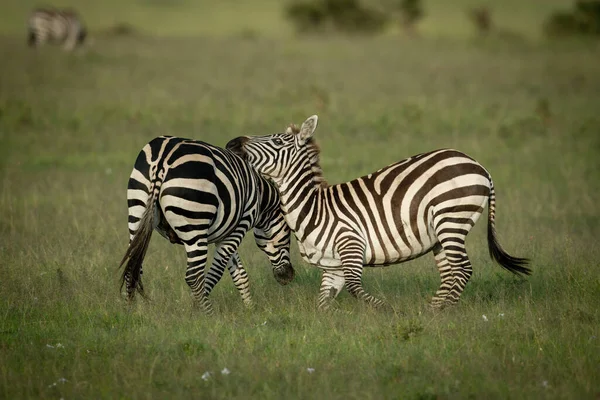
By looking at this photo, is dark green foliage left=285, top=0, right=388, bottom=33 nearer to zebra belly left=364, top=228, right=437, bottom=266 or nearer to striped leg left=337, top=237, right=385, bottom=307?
zebra belly left=364, top=228, right=437, bottom=266

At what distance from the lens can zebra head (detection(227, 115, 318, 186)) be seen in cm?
836

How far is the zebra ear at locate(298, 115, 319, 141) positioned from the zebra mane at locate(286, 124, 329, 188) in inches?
5.2

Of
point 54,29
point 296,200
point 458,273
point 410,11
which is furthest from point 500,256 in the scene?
point 410,11

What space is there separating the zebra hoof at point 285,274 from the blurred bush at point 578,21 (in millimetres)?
38386

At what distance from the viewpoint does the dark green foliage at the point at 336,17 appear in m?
49.6

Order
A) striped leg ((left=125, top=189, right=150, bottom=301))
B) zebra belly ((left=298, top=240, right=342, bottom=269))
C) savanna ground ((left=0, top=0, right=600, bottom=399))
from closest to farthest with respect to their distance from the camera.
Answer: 1. savanna ground ((left=0, top=0, right=600, bottom=399))
2. striped leg ((left=125, top=189, right=150, bottom=301))
3. zebra belly ((left=298, top=240, right=342, bottom=269))

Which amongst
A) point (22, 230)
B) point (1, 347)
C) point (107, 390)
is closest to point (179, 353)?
point (107, 390)

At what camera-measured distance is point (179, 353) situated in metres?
6.59

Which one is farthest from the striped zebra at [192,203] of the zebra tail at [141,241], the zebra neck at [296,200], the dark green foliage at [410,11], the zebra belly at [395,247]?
the dark green foliage at [410,11]

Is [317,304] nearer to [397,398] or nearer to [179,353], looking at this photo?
[179,353]

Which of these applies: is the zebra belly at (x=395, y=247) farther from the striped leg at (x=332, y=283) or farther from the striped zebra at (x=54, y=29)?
the striped zebra at (x=54, y=29)

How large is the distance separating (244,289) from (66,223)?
4178mm

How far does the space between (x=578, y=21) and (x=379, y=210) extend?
135ft

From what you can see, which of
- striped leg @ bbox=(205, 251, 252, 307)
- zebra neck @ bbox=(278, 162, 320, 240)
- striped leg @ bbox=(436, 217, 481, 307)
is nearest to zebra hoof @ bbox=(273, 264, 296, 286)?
striped leg @ bbox=(205, 251, 252, 307)
